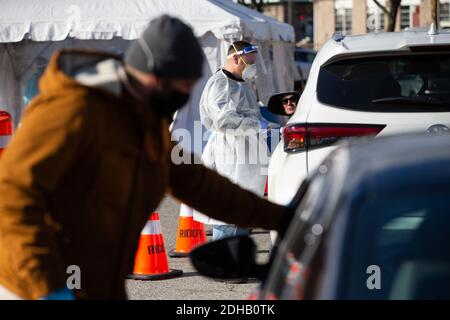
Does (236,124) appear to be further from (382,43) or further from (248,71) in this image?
(382,43)

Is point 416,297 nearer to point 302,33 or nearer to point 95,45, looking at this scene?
point 95,45

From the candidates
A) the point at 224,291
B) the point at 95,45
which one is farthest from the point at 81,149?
the point at 95,45

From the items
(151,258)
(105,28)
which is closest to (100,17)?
(105,28)

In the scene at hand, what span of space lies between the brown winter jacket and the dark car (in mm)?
354

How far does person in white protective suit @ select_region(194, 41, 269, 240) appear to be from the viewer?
31.1 feet

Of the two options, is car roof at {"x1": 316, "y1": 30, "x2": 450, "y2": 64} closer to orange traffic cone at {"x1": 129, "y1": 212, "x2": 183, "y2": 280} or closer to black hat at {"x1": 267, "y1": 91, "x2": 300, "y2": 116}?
black hat at {"x1": 267, "y1": 91, "x2": 300, "y2": 116}

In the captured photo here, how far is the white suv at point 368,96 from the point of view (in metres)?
6.99

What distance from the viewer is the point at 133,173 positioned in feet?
11.4

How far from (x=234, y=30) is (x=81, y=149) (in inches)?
594

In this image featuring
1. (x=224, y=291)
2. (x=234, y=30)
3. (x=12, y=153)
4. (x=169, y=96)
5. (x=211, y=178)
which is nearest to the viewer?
(x=12, y=153)

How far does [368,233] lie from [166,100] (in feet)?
2.47

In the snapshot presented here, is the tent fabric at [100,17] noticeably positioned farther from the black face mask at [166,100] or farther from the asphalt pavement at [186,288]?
the black face mask at [166,100]

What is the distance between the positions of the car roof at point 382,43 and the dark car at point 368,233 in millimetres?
3536

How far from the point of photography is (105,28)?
741 inches
